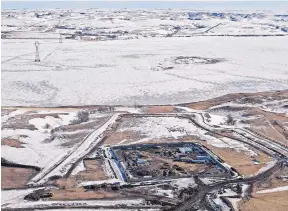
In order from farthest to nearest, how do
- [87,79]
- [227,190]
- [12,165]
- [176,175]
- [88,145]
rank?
[87,79] → [88,145] → [12,165] → [176,175] → [227,190]

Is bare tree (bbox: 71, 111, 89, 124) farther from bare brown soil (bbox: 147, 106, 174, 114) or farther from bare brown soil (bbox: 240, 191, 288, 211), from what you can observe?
bare brown soil (bbox: 240, 191, 288, 211)

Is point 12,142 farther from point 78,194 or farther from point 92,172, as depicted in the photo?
point 78,194

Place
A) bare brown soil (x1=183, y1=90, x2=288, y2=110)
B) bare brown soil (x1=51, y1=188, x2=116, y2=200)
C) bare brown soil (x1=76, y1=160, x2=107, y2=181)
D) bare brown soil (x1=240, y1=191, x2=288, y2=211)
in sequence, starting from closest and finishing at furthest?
1. bare brown soil (x1=240, y1=191, x2=288, y2=211)
2. bare brown soil (x1=51, y1=188, x2=116, y2=200)
3. bare brown soil (x1=76, y1=160, x2=107, y2=181)
4. bare brown soil (x1=183, y1=90, x2=288, y2=110)

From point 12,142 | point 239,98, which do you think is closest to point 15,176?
point 12,142

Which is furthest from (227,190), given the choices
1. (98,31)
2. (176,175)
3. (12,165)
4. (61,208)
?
(98,31)

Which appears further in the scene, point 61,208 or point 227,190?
point 227,190

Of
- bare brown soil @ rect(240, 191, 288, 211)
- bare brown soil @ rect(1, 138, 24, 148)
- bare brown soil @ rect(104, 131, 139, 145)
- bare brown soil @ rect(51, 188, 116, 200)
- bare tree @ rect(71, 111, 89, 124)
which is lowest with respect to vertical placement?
bare tree @ rect(71, 111, 89, 124)

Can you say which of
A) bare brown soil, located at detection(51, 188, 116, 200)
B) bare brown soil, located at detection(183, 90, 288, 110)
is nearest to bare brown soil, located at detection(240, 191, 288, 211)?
bare brown soil, located at detection(51, 188, 116, 200)

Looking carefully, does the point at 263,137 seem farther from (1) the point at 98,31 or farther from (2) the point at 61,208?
(1) the point at 98,31
